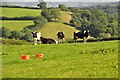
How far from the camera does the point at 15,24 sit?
9300 cm

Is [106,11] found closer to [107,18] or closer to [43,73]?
[107,18]

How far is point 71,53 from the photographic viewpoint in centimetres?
2748

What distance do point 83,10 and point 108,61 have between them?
3551 inches

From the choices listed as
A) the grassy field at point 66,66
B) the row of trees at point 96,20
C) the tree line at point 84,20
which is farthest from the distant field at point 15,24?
the grassy field at point 66,66

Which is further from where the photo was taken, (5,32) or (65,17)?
(65,17)

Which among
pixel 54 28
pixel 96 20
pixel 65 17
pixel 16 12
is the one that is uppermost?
pixel 16 12

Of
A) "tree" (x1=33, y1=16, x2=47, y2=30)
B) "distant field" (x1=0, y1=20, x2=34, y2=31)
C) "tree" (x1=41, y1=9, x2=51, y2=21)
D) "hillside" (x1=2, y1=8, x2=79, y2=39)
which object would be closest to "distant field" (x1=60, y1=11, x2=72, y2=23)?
"hillside" (x1=2, y1=8, x2=79, y2=39)

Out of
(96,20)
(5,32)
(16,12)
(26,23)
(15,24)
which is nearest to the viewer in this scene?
(5,32)

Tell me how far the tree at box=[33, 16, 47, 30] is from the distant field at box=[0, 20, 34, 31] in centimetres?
149

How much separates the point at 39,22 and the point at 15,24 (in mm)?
6735

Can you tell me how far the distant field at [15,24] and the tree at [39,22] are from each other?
149 cm

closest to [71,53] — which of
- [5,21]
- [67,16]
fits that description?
[5,21]

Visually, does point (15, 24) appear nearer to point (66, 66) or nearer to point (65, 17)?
point (65, 17)

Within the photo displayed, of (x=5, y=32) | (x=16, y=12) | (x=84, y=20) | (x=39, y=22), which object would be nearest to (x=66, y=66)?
(x=5, y=32)
